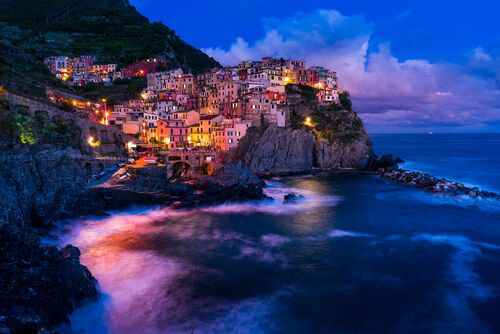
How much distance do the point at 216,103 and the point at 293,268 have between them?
58.1m

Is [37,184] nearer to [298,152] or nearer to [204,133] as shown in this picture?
[204,133]

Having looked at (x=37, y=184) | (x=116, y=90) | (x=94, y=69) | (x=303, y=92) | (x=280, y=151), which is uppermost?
(x=94, y=69)

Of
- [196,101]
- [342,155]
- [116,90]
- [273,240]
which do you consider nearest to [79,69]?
[116,90]

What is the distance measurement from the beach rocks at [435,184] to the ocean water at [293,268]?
5024 millimetres

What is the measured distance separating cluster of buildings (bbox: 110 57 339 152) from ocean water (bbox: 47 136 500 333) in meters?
27.0

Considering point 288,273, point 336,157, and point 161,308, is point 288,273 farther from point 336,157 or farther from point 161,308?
point 336,157

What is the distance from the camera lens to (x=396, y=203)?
156 ft

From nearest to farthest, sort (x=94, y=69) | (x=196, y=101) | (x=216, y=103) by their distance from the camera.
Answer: (x=216, y=103)
(x=196, y=101)
(x=94, y=69)

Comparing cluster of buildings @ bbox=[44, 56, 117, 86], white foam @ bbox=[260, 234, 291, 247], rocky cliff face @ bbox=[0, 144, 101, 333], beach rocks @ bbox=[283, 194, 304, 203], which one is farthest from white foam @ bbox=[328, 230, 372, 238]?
cluster of buildings @ bbox=[44, 56, 117, 86]

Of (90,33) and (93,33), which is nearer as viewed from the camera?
(90,33)

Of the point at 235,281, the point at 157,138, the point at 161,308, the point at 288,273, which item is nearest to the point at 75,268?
the point at 161,308

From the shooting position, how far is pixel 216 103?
262ft

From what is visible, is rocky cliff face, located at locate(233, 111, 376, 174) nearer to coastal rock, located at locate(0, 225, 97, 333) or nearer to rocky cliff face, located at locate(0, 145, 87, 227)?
rocky cliff face, located at locate(0, 145, 87, 227)

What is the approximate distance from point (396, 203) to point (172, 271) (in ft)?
108
